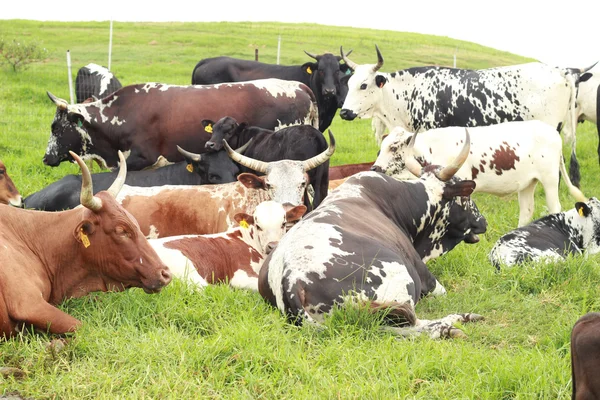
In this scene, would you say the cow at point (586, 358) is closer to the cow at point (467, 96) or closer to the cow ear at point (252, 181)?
the cow ear at point (252, 181)

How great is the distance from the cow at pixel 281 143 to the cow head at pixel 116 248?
3.78 metres

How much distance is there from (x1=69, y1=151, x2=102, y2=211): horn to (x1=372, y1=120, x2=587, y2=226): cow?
4.87 meters

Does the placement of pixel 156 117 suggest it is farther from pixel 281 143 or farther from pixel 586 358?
pixel 586 358

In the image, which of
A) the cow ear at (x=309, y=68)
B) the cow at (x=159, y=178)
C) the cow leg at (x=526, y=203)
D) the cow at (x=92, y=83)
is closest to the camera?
the cow at (x=159, y=178)

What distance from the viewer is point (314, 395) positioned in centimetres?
438

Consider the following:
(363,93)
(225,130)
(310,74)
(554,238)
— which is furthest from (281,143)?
(310,74)

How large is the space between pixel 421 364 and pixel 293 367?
750 mm

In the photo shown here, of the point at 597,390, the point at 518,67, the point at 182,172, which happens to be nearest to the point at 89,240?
the point at 597,390

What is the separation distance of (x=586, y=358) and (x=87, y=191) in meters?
3.33

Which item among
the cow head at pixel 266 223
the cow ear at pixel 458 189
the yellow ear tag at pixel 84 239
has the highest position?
the cow ear at pixel 458 189

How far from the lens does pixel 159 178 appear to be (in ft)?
32.1

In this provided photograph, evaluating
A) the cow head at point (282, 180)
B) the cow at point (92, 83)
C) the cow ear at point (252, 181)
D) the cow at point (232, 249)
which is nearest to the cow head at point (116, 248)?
the cow at point (232, 249)

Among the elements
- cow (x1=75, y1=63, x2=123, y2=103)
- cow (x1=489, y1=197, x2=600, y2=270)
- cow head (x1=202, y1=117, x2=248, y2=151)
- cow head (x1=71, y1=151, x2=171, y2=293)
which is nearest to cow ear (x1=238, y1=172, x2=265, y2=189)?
cow head (x1=202, y1=117, x2=248, y2=151)

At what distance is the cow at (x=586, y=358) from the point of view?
340cm
